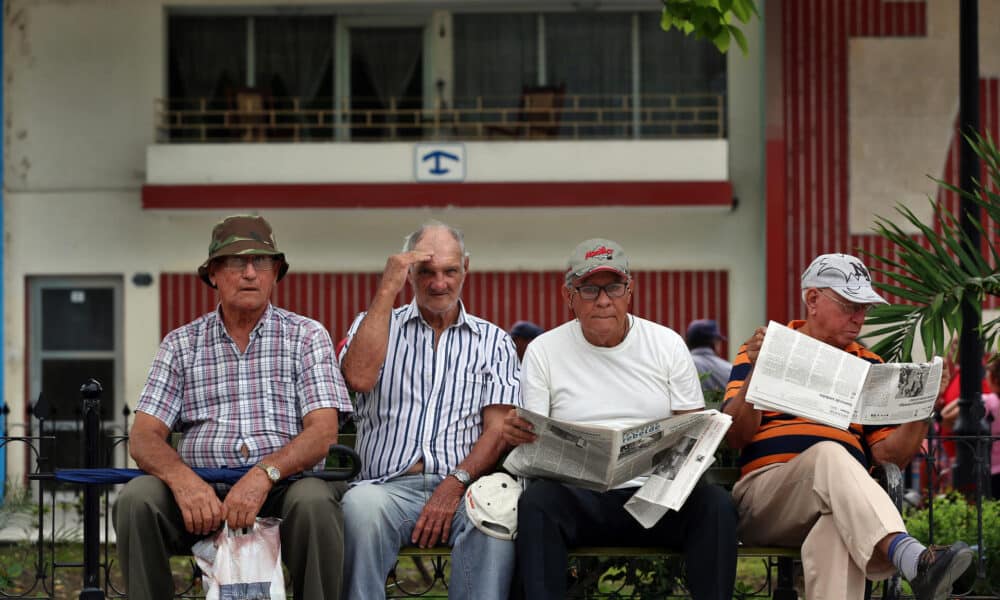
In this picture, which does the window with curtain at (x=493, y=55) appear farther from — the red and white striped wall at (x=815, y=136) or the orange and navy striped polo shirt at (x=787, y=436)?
the orange and navy striped polo shirt at (x=787, y=436)

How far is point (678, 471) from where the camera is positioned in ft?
15.1

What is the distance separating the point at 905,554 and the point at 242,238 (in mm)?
2710

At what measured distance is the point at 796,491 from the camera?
4.76 metres

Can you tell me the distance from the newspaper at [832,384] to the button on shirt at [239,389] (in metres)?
1.63

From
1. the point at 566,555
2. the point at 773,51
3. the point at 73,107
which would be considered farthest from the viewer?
the point at 73,107

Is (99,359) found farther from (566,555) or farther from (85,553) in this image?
(566,555)

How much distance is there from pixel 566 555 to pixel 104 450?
7.49 feet

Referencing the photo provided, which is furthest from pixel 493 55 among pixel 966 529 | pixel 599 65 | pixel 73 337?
pixel 966 529

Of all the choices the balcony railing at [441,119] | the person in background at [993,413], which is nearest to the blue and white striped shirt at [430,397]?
the person in background at [993,413]

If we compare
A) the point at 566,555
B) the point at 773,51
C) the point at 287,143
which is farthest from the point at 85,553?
the point at 773,51

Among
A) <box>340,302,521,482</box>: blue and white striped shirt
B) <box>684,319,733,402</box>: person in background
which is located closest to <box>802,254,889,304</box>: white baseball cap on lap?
<box>340,302,521,482</box>: blue and white striped shirt

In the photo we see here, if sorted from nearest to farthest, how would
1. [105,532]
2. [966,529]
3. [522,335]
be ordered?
1. [105,532]
2. [966,529]
3. [522,335]

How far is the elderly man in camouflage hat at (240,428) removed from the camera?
14.8ft

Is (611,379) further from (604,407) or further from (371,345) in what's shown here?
(371,345)
